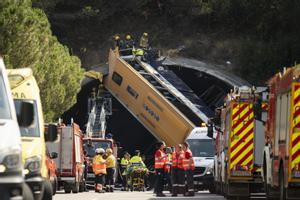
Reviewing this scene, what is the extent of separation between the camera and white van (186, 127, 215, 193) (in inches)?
1656

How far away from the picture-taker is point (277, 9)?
68.9 m

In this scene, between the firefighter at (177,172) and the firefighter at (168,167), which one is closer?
the firefighter at (177,172)

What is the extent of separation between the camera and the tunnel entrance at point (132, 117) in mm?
66875

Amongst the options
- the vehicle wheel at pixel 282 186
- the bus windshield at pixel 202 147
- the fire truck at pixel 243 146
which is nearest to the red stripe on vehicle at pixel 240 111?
the fire truck at pixel 243 146

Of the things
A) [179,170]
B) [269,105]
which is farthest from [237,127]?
[179,170]

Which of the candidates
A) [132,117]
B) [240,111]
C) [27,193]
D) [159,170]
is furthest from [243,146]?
[132,117]

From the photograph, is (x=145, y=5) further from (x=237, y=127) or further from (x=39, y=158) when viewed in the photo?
(x=39, y=158)

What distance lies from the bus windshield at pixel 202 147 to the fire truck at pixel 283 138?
17.2 m

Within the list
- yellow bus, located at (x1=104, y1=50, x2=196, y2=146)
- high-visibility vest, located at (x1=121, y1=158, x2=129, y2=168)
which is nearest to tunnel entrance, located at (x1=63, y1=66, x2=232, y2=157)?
yellow bus, located at (x1=104, y1=50, x2=196, y2=146)

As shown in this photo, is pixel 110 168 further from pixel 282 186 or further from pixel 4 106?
pixel 4 106

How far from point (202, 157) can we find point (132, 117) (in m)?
23.0

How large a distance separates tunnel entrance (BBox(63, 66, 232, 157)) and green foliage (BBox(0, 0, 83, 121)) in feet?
23.4

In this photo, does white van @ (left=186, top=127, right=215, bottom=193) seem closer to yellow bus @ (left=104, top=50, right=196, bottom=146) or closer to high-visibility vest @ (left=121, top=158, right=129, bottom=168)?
yellow bus @ (left=104, top=50, right=196, bottom=146)

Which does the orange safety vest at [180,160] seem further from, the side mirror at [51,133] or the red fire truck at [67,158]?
the side mirror at [51,133]
